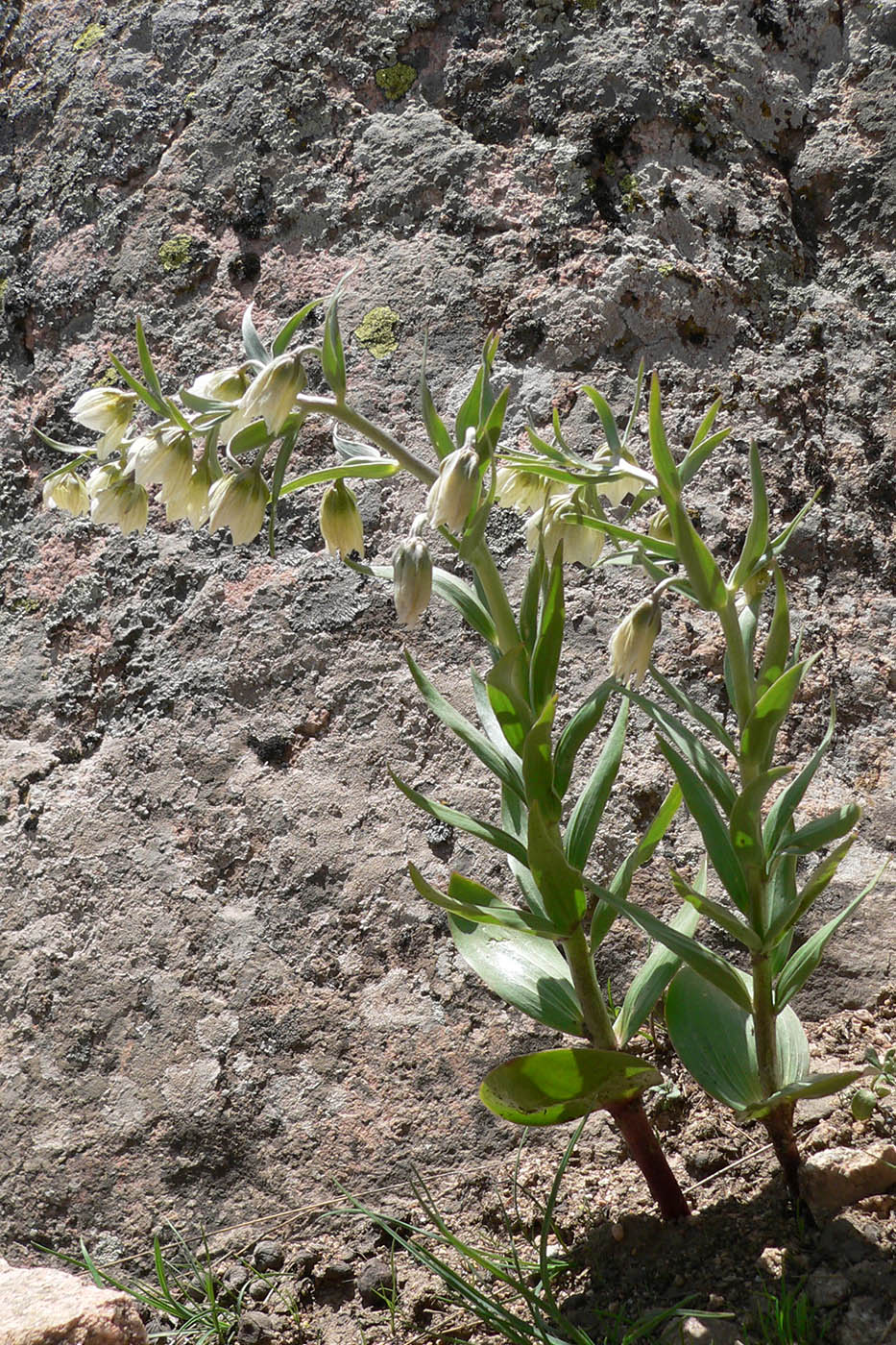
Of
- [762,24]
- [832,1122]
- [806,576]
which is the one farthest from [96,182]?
[832,1122]

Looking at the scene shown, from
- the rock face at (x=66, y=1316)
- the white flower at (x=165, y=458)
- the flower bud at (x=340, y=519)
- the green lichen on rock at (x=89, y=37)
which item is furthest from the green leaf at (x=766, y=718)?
the green lichen on rock at (x=89, y=37)

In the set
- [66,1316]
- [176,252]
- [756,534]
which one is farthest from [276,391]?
[176,252]

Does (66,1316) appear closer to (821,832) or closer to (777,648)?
(821,832)

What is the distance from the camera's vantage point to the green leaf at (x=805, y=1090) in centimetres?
127

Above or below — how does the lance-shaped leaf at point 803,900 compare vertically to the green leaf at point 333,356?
below

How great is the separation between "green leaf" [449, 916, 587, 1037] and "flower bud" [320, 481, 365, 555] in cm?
61

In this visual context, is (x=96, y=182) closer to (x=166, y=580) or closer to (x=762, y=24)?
(x=166, y=580)

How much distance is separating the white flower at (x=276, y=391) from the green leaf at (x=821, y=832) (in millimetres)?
840

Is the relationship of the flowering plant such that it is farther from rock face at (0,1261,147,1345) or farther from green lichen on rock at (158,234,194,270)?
green lichen on rock at (158,234,194,270)

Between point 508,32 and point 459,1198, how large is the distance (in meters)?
2.46

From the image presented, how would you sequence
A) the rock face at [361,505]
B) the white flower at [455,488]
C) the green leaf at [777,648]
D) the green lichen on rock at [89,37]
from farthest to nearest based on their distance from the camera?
the green lichen on rock at [89,37] → the rock face at [361,505] → the green leaf at [777,648] → the white flower at [455,488]

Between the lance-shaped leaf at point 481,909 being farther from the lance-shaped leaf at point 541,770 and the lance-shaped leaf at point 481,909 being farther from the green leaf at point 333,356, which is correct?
the green leaf at point 333,356

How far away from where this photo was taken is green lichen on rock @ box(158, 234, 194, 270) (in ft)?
8.14

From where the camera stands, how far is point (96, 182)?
264cm
